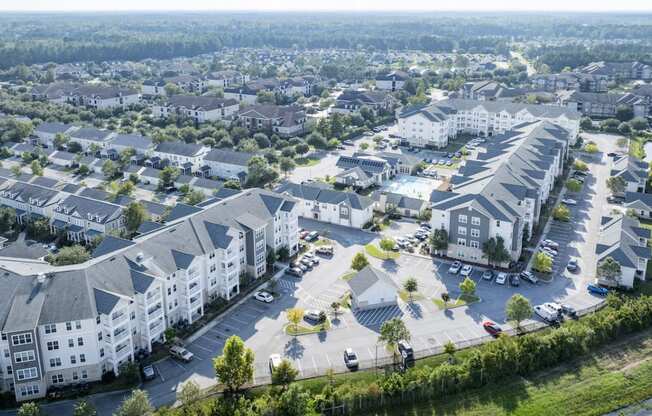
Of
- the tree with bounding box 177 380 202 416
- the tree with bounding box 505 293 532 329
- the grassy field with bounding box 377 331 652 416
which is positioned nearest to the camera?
the tree with bounding box 177 380 202 416

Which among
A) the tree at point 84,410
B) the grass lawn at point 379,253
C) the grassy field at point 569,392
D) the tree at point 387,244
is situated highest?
the tree at point 387,244

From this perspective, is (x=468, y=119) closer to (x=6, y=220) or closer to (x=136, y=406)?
(x=6, y=220)

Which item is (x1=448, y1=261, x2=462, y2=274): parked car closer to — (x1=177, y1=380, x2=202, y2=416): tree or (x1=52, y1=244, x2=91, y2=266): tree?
(x1=177, y1=380, x2=202, y2=416): tree

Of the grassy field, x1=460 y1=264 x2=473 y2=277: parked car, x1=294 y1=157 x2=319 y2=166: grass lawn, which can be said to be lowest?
the grassy field

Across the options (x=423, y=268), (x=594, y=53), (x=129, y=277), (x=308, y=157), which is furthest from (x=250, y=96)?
(x=594, y=53)

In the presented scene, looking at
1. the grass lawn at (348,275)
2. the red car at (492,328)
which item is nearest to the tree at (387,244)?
the grass lawn at (348,275)

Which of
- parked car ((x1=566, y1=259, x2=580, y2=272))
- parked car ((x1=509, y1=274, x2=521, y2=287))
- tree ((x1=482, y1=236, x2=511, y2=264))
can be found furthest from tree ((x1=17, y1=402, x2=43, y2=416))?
parked car ((x1=566, y1=259, x2=580, y2=272))

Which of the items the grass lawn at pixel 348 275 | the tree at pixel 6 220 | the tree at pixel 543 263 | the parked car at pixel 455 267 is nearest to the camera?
the tree at pixel 543 263

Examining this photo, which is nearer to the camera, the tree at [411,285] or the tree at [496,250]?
the tree at [411,285]

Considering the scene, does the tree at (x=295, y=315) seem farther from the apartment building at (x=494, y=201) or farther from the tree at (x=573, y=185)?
the tree at (x=573, y=185)
